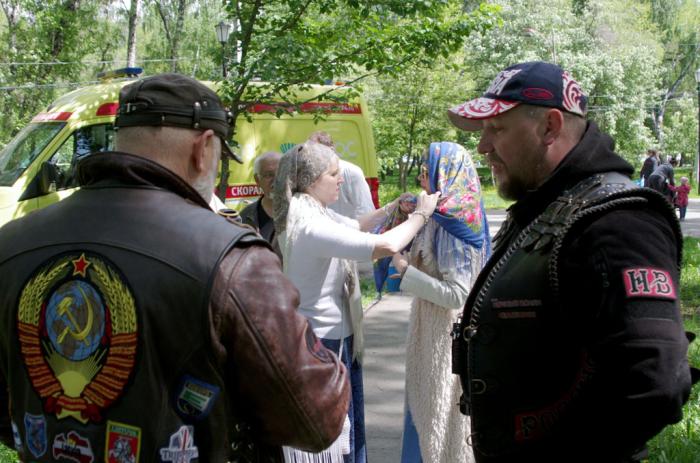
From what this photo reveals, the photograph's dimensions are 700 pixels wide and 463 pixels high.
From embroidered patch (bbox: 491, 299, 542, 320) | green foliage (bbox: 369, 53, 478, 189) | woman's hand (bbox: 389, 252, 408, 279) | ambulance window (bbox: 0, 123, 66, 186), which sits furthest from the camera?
green foliage (bbox: 369, 53, 478, 189)

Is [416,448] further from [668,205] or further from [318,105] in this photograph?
[318,105]

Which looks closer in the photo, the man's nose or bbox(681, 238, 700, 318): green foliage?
the man's nose

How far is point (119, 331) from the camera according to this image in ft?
5.51

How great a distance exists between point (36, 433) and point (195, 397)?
0.45m

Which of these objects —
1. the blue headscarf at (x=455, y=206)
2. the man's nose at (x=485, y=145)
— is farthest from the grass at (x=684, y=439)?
the man's nose at (x=485, y=145)

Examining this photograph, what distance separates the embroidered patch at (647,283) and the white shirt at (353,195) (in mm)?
5559

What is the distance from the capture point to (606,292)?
186cm

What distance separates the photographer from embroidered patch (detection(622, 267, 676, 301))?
181cm

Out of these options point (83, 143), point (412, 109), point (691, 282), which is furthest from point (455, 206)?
point (412, 109)

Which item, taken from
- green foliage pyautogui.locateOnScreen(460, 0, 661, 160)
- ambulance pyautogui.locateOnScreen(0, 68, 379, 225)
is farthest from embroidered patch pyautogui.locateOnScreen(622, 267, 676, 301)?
green foliage pyautogui.locateOnScreen(460, 0, 661, 160)

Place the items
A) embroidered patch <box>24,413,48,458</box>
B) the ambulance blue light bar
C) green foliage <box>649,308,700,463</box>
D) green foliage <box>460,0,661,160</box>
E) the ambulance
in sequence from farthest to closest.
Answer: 1. green foliage <box>460,0,661,160</box>
2. the ambulance blue light bar
3. the ambulance
4. green foliage <box>649,308,700,463</box>
5. embroidered patch <box>24,413,48,458</box>

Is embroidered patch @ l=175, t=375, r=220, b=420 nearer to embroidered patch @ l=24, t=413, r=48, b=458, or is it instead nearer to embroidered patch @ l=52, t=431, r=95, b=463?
embroidered patch @ l=52, t=431, r=95, b=463

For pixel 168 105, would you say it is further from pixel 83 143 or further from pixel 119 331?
pixel 83 143

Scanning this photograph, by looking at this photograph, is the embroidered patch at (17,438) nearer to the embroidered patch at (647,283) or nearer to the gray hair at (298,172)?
the embroidered patch at (647,283)
